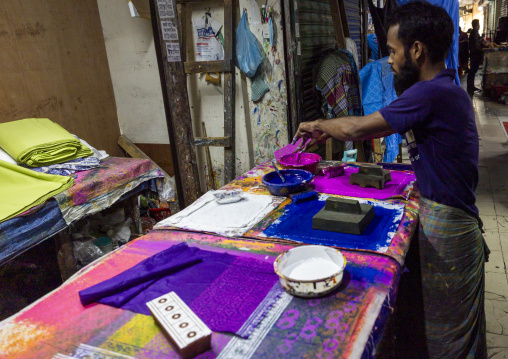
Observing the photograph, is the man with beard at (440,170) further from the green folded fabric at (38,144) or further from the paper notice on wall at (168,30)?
the green folded fabric at (38,144)

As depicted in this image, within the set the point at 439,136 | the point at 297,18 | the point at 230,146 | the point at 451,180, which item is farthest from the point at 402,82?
the point at 230,146

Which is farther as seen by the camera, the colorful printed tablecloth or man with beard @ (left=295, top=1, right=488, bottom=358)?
man with beard @ (left=295, top=1, right=488, bottom=358)

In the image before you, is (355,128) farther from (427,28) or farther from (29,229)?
(29,229)

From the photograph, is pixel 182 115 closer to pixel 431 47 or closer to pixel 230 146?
pixel 431 47

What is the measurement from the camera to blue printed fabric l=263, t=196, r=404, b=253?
1636 millimetres

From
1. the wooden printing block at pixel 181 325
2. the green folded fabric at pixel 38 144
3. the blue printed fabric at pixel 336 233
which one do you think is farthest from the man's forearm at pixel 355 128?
the green folded fabric at pixel 38 144

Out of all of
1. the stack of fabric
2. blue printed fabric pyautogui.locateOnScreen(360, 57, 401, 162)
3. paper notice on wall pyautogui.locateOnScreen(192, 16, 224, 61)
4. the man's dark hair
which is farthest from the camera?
paper notice on wall pyautogui.locateOnScreen(192, 16, 224, 61)

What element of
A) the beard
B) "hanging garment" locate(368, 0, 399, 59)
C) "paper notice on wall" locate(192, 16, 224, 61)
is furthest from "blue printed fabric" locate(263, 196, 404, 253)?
"hanging garment" locate(368, 0, 399, 59)

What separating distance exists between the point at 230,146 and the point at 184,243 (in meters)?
2.82

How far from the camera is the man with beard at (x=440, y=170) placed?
1.73 metres

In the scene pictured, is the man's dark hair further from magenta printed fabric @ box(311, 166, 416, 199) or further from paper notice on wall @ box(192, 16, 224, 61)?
paper notice on wall @ box(192, 16, 224, 61)

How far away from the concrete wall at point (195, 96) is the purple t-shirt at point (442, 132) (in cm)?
250

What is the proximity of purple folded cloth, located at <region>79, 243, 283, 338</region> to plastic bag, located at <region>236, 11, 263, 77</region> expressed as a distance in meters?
2.93

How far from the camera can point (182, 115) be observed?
2609 millimetres
